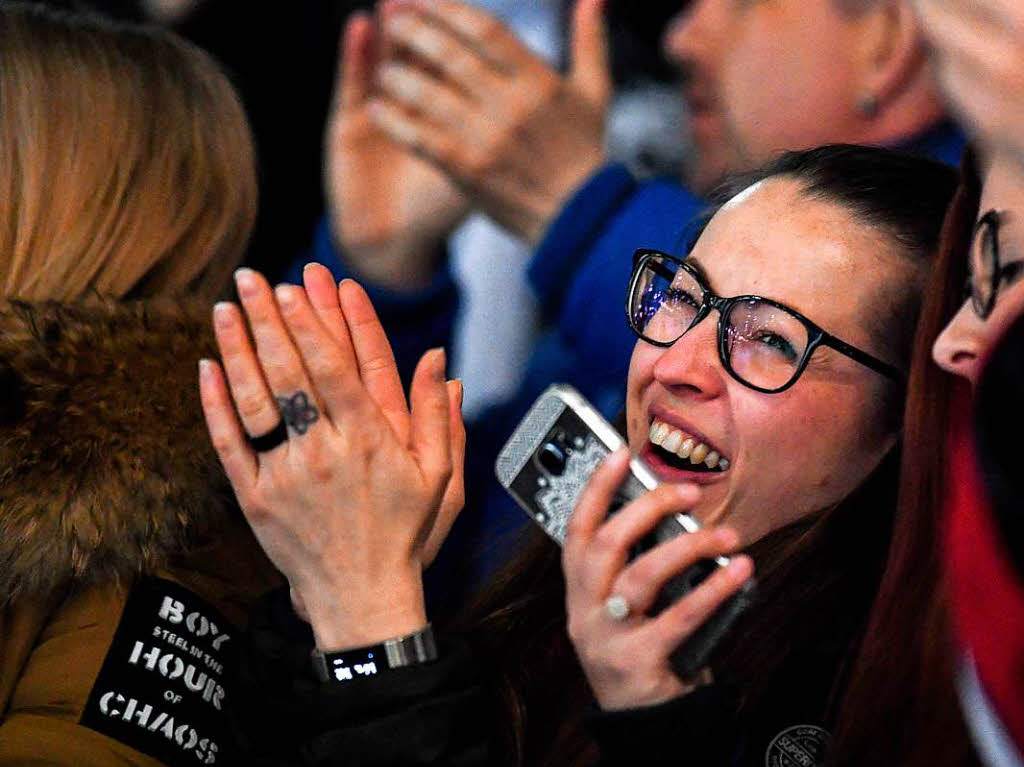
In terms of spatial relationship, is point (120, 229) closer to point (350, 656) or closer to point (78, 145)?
point (78, 145)

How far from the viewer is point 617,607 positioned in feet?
3.23

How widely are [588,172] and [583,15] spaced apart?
233 mm

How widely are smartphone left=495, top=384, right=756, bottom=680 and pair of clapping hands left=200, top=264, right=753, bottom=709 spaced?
0.03m

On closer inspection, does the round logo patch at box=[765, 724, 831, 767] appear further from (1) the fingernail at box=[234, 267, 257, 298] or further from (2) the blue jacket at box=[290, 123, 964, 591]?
(1) the fingernail at box=[234, 267, 257, 298]

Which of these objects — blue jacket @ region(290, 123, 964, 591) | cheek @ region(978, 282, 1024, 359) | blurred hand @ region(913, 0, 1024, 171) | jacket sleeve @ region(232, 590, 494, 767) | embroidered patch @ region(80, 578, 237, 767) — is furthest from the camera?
blue jacket @ region(290, 123, 964, 591)

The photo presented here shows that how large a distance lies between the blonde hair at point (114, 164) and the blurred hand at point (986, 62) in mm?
896

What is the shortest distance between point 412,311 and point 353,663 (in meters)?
1.02

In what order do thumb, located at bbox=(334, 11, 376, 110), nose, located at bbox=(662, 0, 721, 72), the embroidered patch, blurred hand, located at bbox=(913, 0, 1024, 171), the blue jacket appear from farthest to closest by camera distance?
nose, located at bbox=(662, 0, 721, 72), thumb, located at bbox=(334, 11, 376, 110), the blue jacket, the embroidered patch, blurred hand, located at bbox=(913, 0, 1024, 171)

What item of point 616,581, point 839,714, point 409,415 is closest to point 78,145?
point 409,415

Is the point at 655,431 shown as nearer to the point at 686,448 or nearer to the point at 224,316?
the point at 686,448

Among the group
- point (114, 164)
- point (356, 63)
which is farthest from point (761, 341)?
point (356, 63)

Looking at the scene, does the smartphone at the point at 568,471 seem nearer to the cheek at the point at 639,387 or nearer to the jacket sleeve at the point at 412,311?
the cheek at the point at 639,387

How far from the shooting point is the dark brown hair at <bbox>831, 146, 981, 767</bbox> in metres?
1.01

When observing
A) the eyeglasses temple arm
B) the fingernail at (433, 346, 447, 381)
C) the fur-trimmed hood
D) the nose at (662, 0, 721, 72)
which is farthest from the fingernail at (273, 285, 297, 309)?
the nose at (662, 0, 721, 72)
